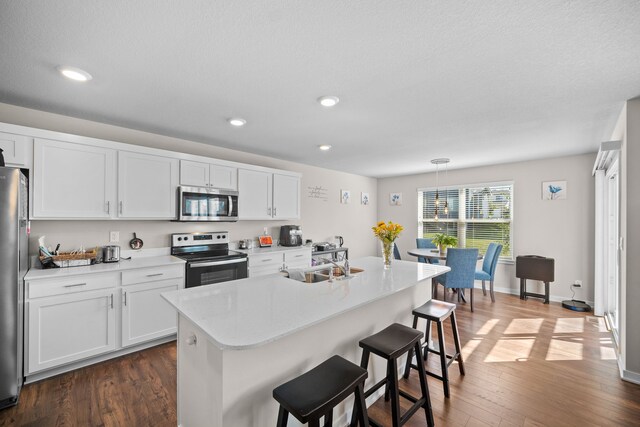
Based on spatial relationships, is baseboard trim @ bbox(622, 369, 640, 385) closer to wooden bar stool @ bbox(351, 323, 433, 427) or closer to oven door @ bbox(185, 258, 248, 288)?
wooden bar stool @ bbox(351, 323, 433, 427)

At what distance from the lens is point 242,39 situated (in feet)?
5.28

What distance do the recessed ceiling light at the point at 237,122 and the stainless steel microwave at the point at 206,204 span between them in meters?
1.00

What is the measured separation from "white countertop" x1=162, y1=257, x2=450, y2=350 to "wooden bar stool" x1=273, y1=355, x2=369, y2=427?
0.89 feet

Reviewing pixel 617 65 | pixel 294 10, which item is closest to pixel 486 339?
pixel 617 65

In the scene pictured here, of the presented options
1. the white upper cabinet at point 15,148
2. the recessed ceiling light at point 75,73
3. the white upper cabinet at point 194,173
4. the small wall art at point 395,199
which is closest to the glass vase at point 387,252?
the white upper cabinet at point 194,173

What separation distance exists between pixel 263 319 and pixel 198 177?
269 centimetres

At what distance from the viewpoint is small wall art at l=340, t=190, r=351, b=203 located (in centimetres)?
611

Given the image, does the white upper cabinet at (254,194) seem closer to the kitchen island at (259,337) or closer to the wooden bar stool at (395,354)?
the kitchen island at (259,337)

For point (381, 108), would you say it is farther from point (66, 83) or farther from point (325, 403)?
point (66, 83)

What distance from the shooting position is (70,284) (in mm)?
2426

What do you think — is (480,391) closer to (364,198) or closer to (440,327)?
(440,327)

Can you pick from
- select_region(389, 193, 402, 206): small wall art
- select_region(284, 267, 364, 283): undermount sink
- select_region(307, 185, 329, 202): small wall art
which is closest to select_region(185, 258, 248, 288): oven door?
select_region(284, 267, 364, 283): undermount sink

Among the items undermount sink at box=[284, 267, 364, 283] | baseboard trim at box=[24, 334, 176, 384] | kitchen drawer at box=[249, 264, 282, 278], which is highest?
undermount sink at box=[284, 267, 364, 283]

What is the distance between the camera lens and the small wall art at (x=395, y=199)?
6656mm
